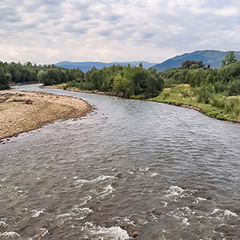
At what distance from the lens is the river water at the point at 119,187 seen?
32.1 feet

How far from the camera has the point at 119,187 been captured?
44.3 ft

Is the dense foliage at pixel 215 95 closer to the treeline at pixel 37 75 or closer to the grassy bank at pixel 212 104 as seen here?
the grassy bank at pixel 212 104

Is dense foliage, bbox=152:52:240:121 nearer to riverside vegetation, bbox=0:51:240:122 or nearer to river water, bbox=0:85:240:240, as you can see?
riverside vegetation, bbox=0:51:240:122

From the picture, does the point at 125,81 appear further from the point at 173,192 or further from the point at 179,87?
the point at 173,192

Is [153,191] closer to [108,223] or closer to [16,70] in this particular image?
[108,223]

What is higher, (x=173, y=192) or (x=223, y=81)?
(x=223, y=81)

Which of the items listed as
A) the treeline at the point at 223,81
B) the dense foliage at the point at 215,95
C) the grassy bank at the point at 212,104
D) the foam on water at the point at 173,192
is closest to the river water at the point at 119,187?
the foam on water at the point at 173,192

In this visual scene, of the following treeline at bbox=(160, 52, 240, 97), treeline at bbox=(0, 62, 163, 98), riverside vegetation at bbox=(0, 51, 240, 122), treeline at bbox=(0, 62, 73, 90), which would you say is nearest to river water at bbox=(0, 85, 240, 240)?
riverside vegetation at bbox=(0, 51, 240, 122)

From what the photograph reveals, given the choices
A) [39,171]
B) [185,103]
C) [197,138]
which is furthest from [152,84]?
[39,171]

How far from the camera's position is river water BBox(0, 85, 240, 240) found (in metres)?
9.78

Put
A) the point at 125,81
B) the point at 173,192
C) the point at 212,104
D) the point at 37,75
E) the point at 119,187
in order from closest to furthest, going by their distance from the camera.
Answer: the point at 173,192 < the point at 119,187 < the point at 212,104 < the point at 125,81 < the point at 37,75

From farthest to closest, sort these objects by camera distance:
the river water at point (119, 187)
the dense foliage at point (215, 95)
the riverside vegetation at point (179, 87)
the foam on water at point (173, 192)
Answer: the riverside vegetation at point (179, 87) → the dense foliage at point (215, 95) → the foam on water at point (173, 192) → the river water at point (119, 187)

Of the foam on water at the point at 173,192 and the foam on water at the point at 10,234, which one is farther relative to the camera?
the foam on water at the point at 173,192

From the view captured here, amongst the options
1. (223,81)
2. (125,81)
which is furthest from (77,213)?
(223,81)
